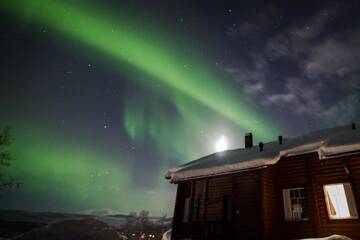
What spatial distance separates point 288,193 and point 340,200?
232 cm

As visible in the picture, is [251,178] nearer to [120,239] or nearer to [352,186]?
[352,186]

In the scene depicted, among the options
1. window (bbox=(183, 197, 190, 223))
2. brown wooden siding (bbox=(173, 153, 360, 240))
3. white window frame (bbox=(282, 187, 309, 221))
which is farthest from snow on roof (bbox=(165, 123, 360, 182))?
window (bbox=(183, 197, 190, 223))

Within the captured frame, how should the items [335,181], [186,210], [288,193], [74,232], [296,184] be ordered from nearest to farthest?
[335,181] → [296,184] → [288,193] → [186,210] → [74,232]

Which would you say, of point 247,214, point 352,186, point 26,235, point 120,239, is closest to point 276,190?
point 247,214

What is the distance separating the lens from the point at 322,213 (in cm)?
1079

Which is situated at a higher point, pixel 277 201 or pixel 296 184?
pixel 296 184

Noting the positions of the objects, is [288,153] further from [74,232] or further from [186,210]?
[74,232]

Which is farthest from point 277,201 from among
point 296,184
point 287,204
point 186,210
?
point 186,210

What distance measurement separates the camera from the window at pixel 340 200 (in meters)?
10.6

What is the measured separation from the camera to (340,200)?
1153cm

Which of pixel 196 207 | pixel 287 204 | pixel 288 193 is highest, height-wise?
pixel 288 193

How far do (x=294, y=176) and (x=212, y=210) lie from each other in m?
5.29

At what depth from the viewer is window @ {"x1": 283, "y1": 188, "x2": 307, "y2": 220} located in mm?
11758

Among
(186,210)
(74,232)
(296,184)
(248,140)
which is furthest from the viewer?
(74,232)
